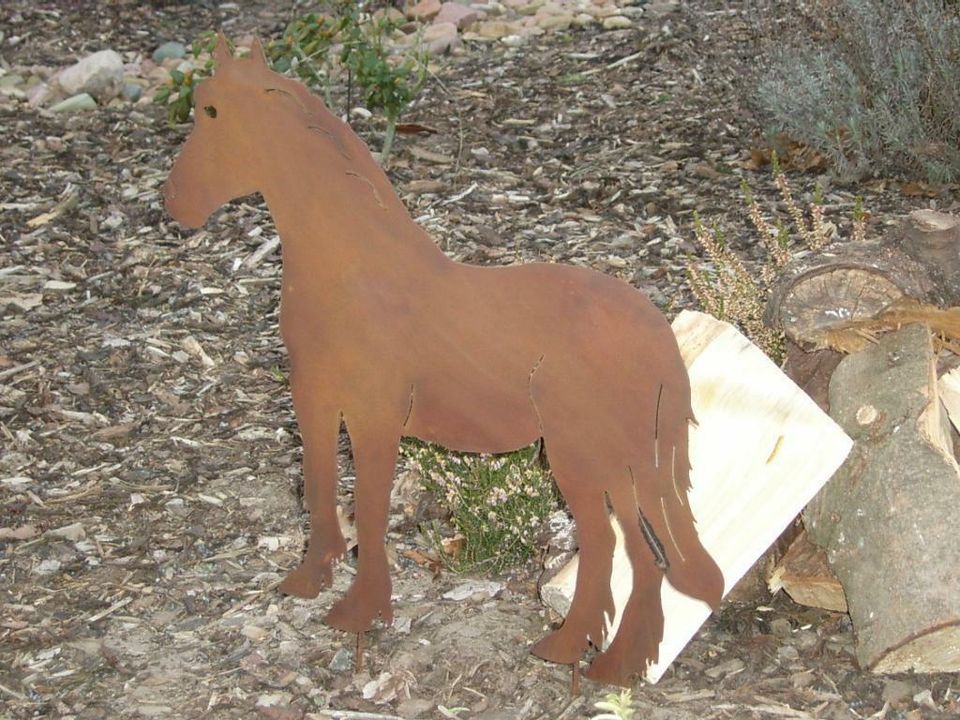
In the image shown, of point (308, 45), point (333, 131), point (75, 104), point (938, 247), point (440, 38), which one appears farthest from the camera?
point (440, 38)

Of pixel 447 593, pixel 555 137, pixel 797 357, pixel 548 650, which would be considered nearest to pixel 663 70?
pixel 555 137

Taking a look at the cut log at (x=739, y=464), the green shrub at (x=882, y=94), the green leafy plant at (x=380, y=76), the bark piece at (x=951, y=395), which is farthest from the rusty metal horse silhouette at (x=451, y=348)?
the green shrub at (x=882, y=94)

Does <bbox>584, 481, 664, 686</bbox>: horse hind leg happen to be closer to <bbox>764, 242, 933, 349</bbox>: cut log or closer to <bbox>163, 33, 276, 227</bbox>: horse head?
<bbox>764, 242, 933, 349</bbox>: cut log

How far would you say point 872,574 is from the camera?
9.96 feet

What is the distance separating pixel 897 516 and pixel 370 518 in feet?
3.97

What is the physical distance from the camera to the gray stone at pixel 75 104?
21.8 feet

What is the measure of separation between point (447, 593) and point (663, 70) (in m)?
4.13

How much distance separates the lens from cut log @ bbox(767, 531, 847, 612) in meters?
3.25

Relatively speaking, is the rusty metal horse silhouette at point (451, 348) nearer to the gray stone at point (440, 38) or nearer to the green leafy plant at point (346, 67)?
the green leafy plant at point (346, 67)

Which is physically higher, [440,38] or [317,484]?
[440,38]

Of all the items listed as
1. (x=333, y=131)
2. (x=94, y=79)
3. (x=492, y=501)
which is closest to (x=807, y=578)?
(x=492, y=501)

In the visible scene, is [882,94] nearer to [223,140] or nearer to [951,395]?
[951,395]

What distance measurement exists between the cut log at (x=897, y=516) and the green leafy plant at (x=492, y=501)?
28.2 inches

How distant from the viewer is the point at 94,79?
686 centimetres
